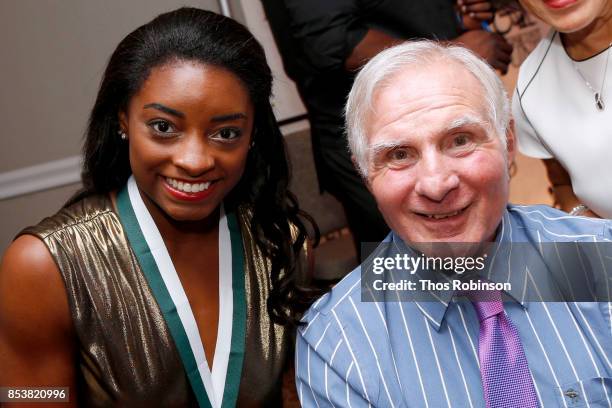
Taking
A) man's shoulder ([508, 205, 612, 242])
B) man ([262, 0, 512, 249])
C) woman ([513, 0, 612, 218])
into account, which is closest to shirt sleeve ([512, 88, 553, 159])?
woman ([513, 0, 612, 218])

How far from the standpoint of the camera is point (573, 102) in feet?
6.52

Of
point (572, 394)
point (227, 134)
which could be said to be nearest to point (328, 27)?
point (227, 134)

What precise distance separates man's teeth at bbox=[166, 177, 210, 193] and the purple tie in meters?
0.69

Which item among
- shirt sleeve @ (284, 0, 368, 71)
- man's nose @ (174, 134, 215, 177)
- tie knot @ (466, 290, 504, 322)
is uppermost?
shirt sleeve @ (284, 0, 368, 71)

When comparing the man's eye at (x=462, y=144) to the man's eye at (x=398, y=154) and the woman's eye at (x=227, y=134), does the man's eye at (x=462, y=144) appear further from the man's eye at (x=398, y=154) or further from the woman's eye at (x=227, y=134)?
the woman's eye at (x=227, y=134)

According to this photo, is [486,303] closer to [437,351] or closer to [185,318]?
[437,351]

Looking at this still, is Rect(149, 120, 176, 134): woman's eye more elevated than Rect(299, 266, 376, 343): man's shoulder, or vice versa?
Rect(149, 120, 176, 134): woman's eye

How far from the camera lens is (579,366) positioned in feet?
4.64

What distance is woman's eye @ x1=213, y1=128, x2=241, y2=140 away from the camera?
169 cm

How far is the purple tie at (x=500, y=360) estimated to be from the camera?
137cm

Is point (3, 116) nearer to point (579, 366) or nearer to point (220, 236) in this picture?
point (220, 236)

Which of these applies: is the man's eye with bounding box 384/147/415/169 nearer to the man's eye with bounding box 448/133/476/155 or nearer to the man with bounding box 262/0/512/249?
the man's eye with bounding box 448/133/476/155

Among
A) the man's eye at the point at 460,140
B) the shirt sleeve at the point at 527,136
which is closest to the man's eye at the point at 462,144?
the man's eye at the point at 460,140

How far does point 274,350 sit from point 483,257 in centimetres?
65
